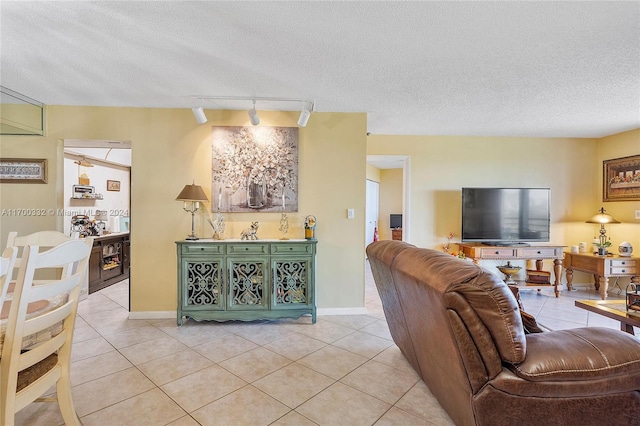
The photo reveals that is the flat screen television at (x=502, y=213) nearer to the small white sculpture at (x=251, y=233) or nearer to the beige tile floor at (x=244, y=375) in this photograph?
the beige tile floor at (x=244, y=375)

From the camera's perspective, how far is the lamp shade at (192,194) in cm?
294

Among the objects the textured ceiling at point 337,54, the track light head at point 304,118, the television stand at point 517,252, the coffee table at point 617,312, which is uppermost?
the textured ceiling at point 337,54

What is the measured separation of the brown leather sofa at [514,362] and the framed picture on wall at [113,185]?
574 centimetres

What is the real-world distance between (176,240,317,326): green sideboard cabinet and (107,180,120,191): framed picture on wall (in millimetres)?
3301

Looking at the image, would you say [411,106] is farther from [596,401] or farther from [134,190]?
[134,190]

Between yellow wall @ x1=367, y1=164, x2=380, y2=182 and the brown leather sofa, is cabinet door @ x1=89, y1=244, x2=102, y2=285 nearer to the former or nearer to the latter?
the brown leather sofa

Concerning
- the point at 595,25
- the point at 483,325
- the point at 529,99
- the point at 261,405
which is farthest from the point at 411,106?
the point at 261,405

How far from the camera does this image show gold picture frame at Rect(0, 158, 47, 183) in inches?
124

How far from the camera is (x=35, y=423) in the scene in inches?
62.1

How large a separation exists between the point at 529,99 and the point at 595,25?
4.12ft

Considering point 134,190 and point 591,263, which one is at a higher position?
point 134,190

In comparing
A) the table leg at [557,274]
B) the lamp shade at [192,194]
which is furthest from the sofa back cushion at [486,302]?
the table leg at [557,274]

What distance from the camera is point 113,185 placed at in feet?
17.0

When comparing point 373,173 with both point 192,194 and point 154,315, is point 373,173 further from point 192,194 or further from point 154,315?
point 154,315
